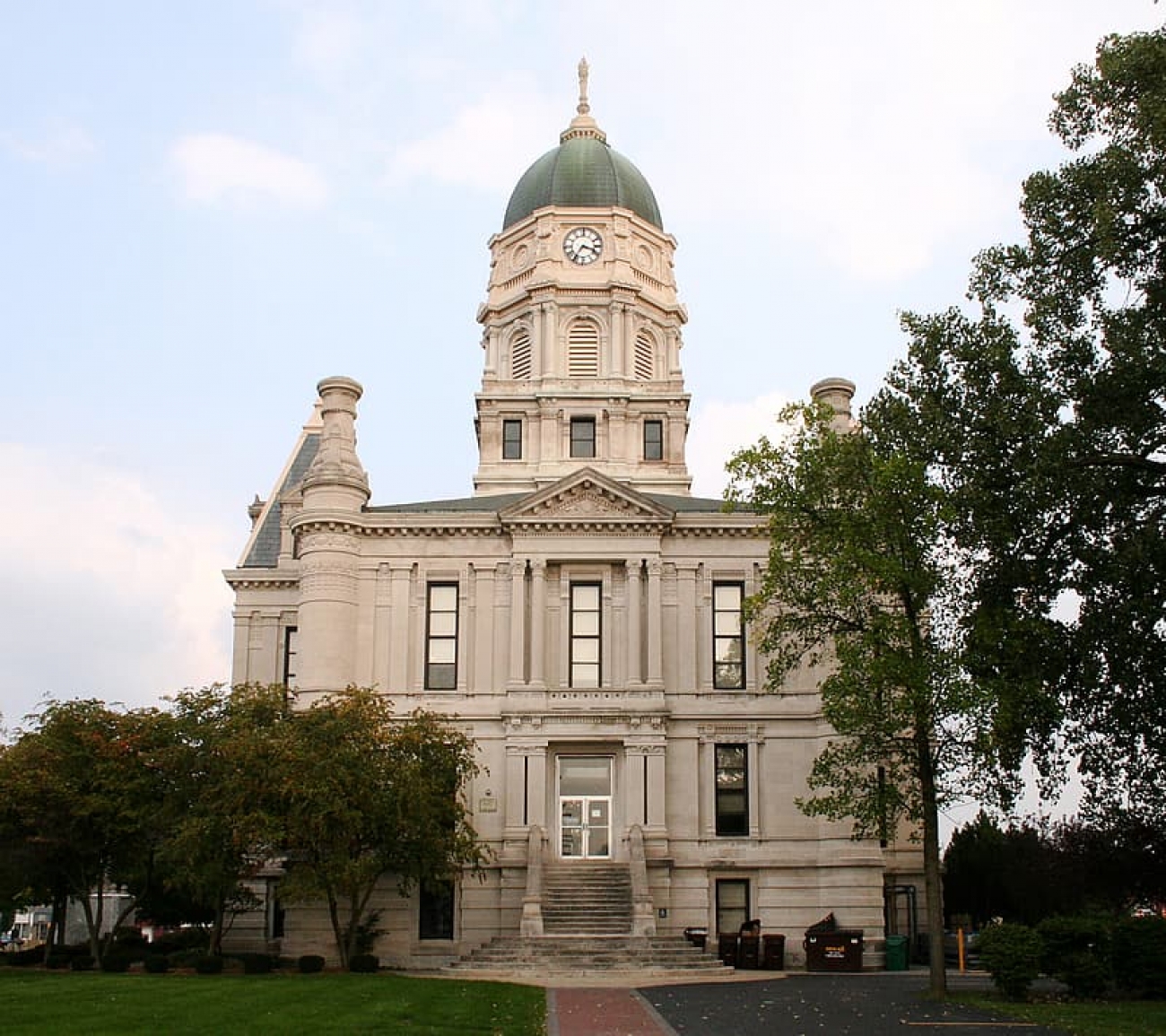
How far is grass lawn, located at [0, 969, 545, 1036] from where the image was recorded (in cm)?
2209

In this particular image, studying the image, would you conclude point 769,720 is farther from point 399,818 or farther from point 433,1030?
point 433,1030

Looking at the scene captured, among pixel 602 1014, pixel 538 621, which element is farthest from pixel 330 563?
pixel 602 1014

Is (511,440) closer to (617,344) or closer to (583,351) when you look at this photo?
(583,351)

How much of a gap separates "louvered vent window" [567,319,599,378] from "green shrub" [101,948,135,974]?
2746cm

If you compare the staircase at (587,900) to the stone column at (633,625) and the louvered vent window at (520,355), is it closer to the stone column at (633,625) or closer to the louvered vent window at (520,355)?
the stone column at (633,625)

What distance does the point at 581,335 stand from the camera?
2277 inches

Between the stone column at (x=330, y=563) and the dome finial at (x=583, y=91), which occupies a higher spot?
the dome finial at (x=583, y=91)

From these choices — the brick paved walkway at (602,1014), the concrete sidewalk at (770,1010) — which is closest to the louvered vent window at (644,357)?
the concrete sidewalk at (770,1010)

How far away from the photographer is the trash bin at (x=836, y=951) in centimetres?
3975

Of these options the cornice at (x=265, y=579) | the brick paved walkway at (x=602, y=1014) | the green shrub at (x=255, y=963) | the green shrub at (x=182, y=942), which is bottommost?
the green shrub at (x=182, y=942)

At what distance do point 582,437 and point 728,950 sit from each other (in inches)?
864

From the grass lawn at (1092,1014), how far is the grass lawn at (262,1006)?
27.3ft

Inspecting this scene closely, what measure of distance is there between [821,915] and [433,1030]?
75.5ft

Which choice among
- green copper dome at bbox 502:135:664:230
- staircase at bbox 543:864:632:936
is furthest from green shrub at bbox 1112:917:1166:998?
green copper dome at bbox 502:135:664:230
